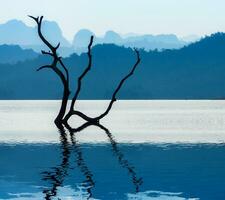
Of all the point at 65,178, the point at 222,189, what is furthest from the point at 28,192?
the point at 222,189

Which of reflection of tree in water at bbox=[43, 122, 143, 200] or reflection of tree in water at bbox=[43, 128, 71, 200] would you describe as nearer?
reflection of tree in water at bbox=[43, 128, 71, 200]

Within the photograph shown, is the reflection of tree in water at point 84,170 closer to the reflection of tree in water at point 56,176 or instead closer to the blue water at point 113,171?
the blue water at point 113,171

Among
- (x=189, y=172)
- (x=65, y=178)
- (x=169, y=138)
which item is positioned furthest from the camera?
(x=169, y=138)

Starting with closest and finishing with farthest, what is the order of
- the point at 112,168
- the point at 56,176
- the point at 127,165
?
the point at 56,176
the point at 112,168
the point at 127,165

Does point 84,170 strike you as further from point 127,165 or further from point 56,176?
point 127,165

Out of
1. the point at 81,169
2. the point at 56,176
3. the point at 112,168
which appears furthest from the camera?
the point at 112,168

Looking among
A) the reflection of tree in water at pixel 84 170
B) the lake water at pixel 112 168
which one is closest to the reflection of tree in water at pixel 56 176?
the lake water at pixel 112 168

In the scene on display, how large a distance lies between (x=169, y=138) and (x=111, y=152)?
56.1ft

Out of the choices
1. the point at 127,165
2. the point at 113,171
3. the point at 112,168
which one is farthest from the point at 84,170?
the point at 127,165

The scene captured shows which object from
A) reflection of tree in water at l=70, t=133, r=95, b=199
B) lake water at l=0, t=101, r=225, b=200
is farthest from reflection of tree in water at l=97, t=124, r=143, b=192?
reflection of tree in water at l=70, t=133, r=95, b=199

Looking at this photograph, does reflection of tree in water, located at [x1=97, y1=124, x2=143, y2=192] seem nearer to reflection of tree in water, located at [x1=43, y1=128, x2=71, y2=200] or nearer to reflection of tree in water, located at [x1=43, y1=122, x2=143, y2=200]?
reflection of tree in water, located at [x1=43, y1=122, x2=143, y2=200]

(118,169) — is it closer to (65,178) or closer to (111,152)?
(65,178)

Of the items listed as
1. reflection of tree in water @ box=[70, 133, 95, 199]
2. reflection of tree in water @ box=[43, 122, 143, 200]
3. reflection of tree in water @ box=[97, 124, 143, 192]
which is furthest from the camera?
reflection of tree in water @ box=[97, 124, 143, 192]

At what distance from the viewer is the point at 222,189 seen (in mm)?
27688
